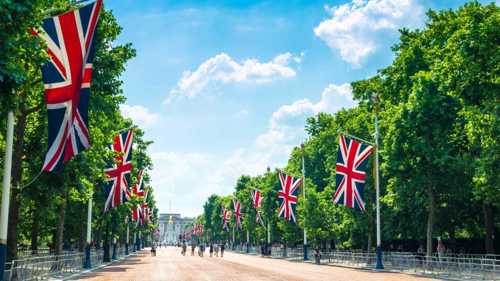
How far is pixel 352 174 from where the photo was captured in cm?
4125

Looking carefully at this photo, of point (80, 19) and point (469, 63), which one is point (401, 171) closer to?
point (469, 63)

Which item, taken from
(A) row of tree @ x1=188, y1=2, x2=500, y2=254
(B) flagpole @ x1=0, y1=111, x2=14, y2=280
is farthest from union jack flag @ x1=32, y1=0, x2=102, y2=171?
(A) row of tree @ x1=188, y1=2, x2=500, y2=254

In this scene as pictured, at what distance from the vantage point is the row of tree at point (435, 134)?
1229 inches

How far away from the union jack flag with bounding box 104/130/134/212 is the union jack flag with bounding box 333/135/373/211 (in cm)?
1495

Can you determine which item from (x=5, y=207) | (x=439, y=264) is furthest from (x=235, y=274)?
(x=5, y=207)

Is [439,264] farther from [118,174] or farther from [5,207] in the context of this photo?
[5,207]

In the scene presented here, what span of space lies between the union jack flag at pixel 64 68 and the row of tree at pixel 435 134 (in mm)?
20118

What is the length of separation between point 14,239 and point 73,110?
39.9 ft

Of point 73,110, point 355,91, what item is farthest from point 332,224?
point 73,110

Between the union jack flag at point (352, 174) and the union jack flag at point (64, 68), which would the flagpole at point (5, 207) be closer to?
the union jack flag at point (64, 68)

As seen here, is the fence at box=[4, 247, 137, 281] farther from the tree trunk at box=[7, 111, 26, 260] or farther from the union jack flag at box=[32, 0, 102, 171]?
the union jack flag at box=[32, 0, 102, 171]

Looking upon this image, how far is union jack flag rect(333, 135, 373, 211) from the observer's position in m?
41.1

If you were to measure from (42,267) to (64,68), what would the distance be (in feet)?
43.9

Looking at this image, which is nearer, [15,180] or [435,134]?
[15,180]
